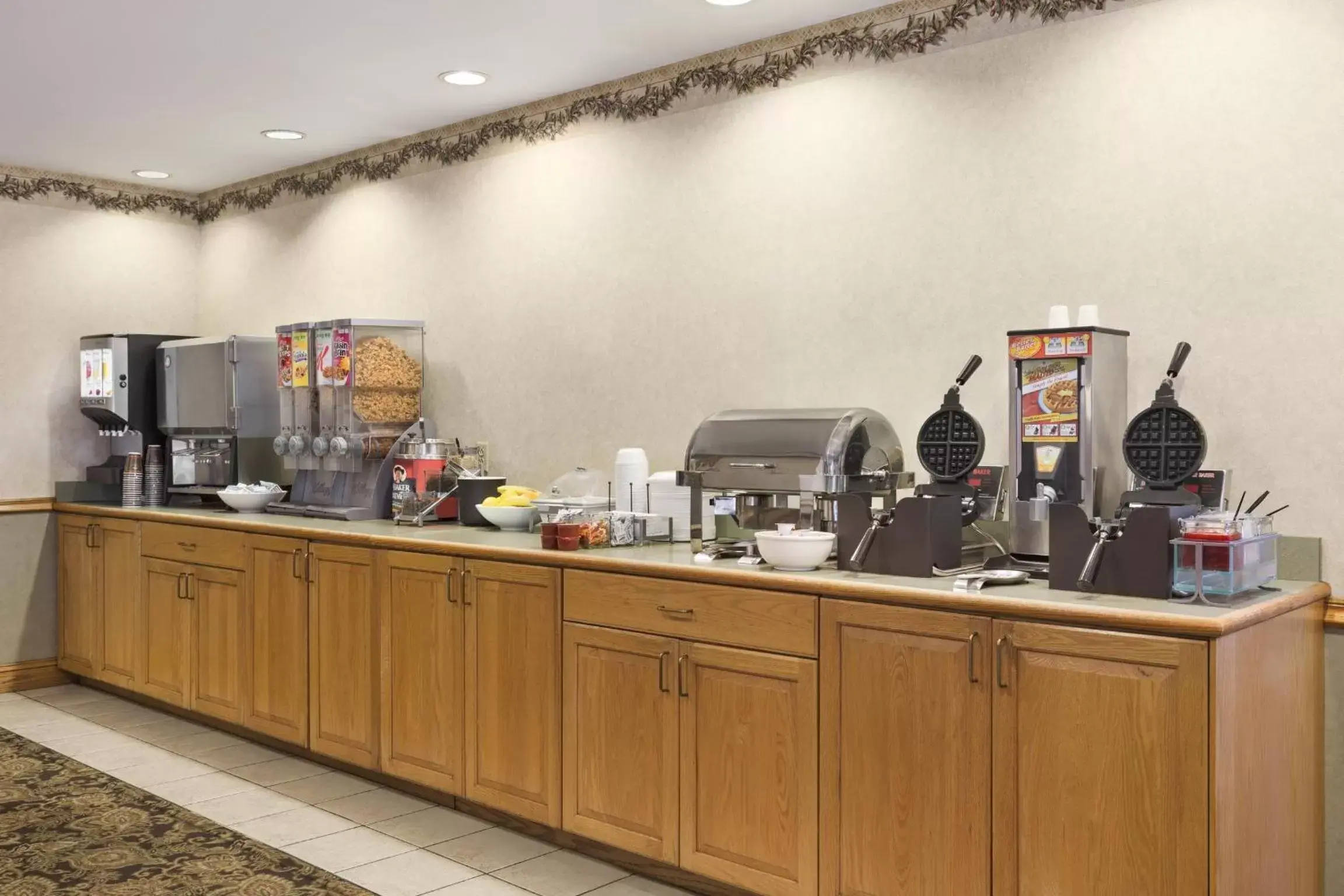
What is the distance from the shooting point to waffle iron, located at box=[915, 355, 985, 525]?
9.59 ft

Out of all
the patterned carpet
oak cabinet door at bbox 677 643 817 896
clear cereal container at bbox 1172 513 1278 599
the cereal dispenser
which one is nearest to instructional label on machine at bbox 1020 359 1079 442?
clear cereal container at bbox 1172 513 1278 599

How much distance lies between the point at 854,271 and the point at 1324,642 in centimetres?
163

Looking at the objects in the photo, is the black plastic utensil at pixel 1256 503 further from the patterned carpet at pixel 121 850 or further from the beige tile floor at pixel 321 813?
the patterned carpet at pixel 121 850

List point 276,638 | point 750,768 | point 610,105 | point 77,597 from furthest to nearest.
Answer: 1. point 77,597
2. point 276,638
3. point 610,105
4. point 750,768

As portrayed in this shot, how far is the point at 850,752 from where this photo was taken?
2703mm

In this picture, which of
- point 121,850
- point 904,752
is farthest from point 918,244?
point 121,850

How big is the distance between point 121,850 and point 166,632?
5.32ft

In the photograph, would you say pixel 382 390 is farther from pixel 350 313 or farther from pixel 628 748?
pixel 628 748

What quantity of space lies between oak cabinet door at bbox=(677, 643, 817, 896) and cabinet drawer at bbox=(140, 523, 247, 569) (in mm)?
2327

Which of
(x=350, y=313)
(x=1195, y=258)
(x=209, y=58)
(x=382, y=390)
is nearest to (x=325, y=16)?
(x=209, y=58)

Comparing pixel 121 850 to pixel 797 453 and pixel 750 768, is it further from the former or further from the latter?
pixel 797 453

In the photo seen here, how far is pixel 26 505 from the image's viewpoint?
5582 millimetres

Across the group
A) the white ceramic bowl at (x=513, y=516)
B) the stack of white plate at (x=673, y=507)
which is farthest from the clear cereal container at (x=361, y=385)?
the stack of white plate at (x=673, y=507)

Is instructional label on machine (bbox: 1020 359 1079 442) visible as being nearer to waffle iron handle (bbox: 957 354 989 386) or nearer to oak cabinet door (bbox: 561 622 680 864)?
waffle iron handle (bbox: 957 354 989 386)
